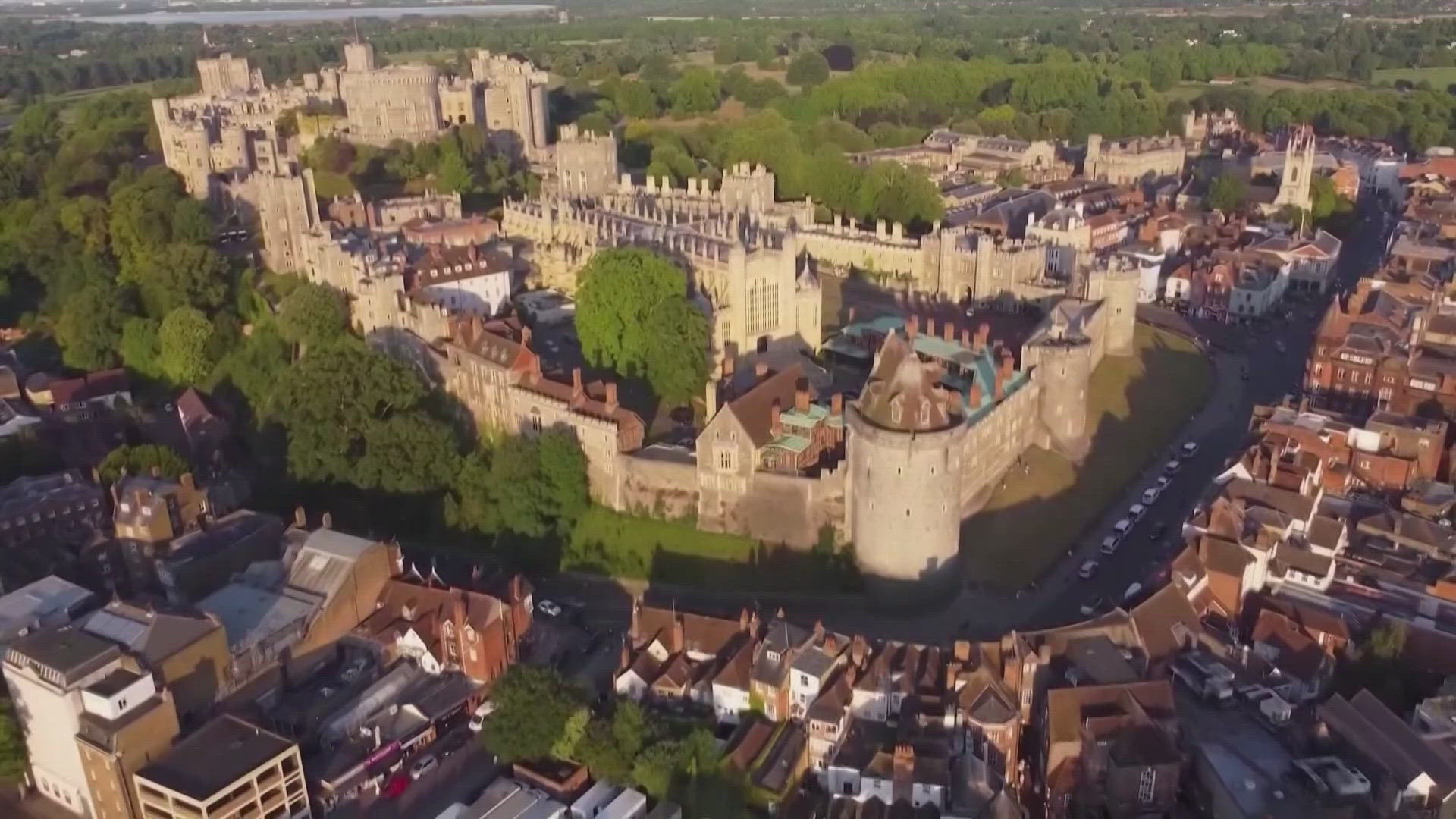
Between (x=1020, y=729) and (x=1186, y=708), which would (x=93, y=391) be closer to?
(x=1020, y=729)

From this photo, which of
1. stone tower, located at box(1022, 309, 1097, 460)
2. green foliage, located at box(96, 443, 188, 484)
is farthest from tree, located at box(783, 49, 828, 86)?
green foliage, located at box(96, 443, 188, 484)

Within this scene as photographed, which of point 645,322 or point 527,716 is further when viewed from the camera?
point 645,322

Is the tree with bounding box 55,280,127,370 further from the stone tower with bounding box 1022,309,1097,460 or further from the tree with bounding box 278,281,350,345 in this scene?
the stone tower with bounding box 1022,309,1097,460

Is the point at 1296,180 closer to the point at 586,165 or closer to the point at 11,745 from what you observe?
the point at 586,165

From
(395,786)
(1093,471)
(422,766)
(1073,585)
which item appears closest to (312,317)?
(422,766)

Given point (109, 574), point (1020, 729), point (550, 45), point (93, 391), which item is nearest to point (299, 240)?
point (93, 391)
